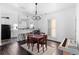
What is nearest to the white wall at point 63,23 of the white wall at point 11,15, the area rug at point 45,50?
the area rug at point 45,50

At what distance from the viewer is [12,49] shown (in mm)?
1571

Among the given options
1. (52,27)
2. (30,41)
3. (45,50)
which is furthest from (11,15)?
(45,50)

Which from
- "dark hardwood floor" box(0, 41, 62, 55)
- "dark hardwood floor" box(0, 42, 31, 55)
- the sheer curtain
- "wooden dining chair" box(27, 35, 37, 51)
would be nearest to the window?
the sheer curtain

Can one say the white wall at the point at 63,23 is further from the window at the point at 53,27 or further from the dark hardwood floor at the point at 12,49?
the dark hardwood floor at the point at 12,49

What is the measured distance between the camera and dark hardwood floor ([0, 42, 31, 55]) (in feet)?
5.11

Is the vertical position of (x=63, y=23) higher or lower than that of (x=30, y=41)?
higher

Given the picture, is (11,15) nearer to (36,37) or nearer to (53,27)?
(36,37)

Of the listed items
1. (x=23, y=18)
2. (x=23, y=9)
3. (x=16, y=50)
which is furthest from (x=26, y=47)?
(x=23, y=9)

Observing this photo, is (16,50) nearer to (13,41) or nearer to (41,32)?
(13,41)

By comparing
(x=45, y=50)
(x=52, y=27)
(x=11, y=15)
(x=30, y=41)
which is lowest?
(x=45, y=50)

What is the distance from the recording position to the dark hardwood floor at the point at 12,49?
1.56 m

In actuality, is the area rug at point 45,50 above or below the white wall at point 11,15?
below

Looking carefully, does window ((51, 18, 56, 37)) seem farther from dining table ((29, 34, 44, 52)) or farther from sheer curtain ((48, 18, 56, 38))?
dining table ((29, 34, 44, 52))

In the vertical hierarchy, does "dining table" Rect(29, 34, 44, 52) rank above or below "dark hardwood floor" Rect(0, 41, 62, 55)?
above
